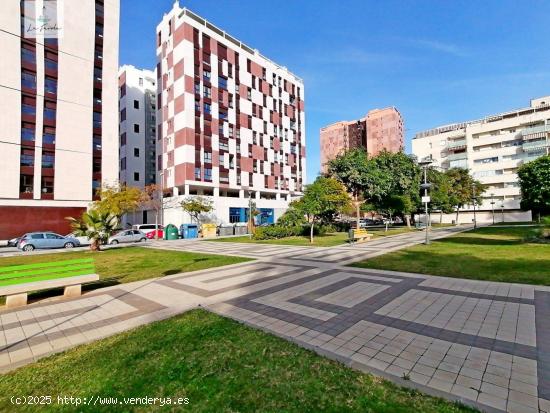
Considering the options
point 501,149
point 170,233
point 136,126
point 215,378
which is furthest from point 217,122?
point 501,149

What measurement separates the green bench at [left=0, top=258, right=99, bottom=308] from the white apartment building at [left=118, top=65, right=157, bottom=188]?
4572 cm

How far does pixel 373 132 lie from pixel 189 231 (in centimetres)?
9164

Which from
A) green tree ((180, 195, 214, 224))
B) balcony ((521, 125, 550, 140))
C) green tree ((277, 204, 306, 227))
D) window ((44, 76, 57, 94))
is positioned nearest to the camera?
green tree ((277, 204, 306, 227))

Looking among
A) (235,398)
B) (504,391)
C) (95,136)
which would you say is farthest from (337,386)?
(95,136)

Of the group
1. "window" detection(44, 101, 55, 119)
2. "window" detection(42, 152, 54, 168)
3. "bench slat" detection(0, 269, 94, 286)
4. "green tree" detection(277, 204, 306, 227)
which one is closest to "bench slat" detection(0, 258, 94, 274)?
"bench slat" detection(0, 269, 94, 286)

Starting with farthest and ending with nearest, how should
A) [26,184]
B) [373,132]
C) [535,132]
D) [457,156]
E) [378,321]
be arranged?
1. [373,132]
2. [457,156]
3. [535,132]
4. [26,184]
5. [378,321]

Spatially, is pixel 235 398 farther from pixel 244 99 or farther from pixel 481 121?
pixel 481 121

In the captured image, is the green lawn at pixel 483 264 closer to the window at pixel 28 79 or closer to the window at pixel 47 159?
the window at pixel 47 159

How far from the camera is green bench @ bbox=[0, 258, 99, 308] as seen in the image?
709 cm

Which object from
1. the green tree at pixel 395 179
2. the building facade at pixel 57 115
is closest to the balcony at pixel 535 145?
the green tree at pixel 395 179

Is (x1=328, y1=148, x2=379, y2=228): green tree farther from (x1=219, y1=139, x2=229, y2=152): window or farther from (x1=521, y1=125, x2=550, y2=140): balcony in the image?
(x1=521, y1=125, x2=550, y2=140): balcony

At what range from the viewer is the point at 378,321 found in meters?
5.52

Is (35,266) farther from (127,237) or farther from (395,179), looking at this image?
(395,179)

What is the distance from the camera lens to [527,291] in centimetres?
726
